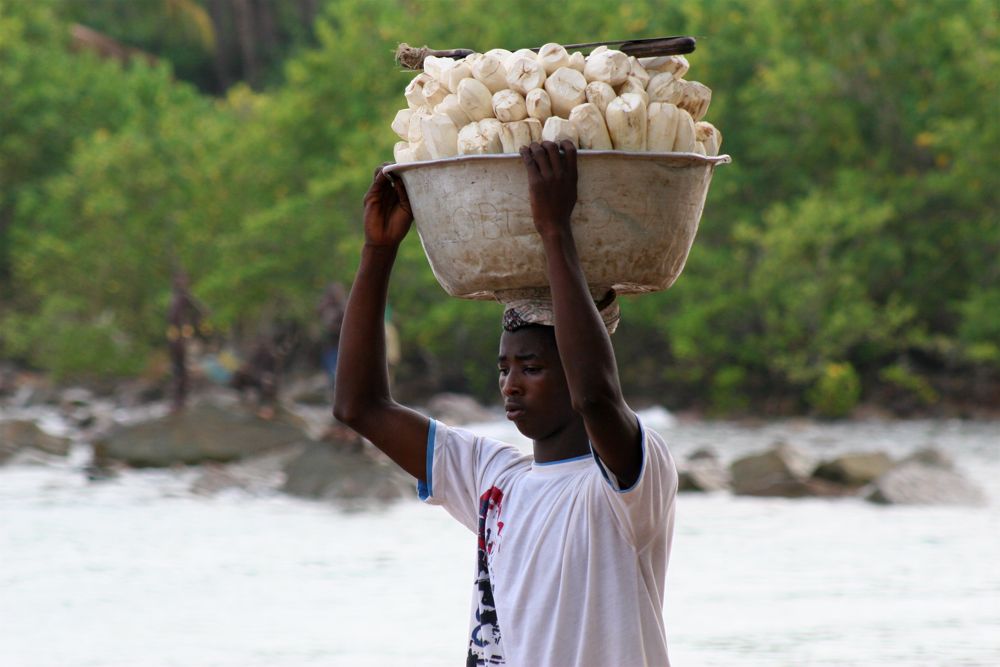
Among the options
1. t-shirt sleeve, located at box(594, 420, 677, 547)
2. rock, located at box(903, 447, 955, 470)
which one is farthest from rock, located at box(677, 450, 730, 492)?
t-shirt sleeve, located at box(594, 420, 677, 547)

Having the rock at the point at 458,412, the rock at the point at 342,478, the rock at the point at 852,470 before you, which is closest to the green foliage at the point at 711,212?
the rock at the point at 458,412

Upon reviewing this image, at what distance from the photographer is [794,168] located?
81.4 feet

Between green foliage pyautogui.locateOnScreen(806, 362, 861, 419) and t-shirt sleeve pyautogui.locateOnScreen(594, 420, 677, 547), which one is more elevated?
t-shirt sleeve pyautogui.locateOnScreen(594, 420, 677, 547)

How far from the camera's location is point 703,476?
1316 centimetres

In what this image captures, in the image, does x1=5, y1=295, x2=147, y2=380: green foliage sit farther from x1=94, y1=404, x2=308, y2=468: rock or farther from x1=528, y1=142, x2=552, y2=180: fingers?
x1=528, y1=142, x2=552, y2=180: fingers

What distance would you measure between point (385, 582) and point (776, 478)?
522 cm

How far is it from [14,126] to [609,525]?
3485 cm

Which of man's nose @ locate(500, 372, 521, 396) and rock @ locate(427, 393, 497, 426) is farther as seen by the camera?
rock @ locate(427, 393, 497, 426)

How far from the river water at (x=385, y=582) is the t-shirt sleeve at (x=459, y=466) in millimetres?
3650

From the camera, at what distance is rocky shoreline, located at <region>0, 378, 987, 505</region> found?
12.1 meters

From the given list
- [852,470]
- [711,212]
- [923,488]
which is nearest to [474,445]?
[923,488]

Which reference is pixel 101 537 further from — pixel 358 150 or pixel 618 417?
pixel 358 150

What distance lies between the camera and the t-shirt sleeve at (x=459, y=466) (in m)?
2.94

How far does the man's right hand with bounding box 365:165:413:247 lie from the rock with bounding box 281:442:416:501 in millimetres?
9306
